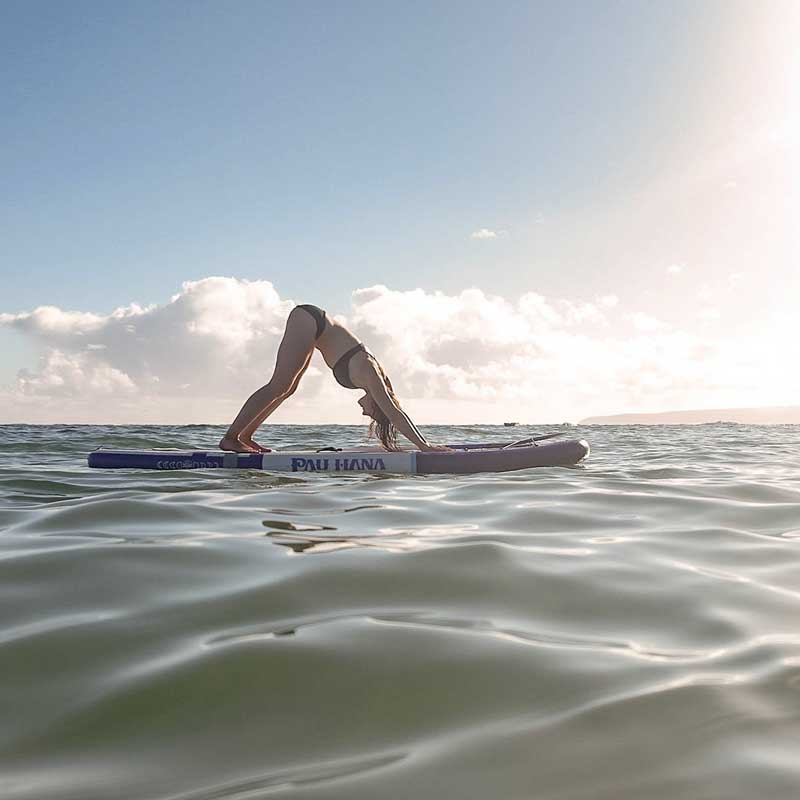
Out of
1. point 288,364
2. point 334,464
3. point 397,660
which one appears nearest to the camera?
point 397,660

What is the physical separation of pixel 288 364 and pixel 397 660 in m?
6.05

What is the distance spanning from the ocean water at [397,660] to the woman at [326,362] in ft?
12.4

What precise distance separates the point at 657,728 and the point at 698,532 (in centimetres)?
241

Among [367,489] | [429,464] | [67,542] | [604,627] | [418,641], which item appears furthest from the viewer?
[429,464]

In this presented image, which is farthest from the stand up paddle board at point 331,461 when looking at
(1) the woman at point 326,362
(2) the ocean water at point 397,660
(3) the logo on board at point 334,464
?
(2) the ocean water at point 397,660

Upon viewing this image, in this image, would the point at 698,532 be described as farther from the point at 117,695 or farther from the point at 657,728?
the point at 117,695

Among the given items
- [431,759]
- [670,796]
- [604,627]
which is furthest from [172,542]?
[670,796]

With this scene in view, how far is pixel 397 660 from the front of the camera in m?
1.70

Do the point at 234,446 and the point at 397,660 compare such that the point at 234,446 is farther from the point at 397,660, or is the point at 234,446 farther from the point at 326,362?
the point at 397,660

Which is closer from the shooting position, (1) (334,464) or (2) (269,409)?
(1) (334,464)

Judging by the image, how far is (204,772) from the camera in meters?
1.21

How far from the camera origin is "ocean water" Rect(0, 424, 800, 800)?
120 cm

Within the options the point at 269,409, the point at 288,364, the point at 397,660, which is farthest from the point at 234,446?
the point at 397,660

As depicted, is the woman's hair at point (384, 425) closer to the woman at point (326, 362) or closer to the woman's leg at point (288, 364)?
the woman at point (326, 362)
